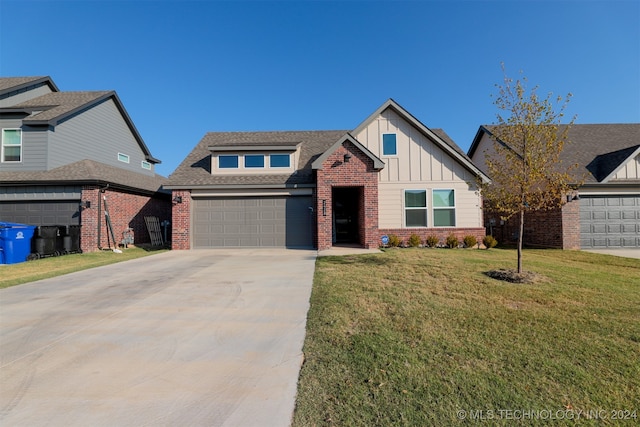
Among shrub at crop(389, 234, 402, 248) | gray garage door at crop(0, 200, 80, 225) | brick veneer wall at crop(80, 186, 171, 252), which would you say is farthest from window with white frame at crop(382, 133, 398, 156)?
gray garage door at crop(0, 200, 80, 225)

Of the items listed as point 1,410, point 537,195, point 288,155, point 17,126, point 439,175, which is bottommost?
point 1,410

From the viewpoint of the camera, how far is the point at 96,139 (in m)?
15.6

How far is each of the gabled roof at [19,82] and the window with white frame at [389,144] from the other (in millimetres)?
18725

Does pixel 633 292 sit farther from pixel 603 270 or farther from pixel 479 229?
pixel 479 229

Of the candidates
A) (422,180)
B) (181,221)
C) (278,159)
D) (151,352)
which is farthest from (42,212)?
(422,180)

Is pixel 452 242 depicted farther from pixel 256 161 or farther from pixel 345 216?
pixel 256 161

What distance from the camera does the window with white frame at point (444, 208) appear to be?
1292 centimetres

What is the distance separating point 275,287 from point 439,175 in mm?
10029

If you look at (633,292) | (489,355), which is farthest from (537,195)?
(489,355)

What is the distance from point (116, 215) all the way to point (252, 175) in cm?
678

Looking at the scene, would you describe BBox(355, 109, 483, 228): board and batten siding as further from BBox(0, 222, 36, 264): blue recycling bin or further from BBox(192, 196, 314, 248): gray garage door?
BBox(0, 222, 36, 264): blue recycling bin

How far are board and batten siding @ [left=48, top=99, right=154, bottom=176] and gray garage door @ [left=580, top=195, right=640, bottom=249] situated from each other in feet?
81.5

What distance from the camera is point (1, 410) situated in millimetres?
2438

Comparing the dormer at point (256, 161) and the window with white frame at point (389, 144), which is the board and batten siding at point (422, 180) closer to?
the window with white frame at point (389, 144)
